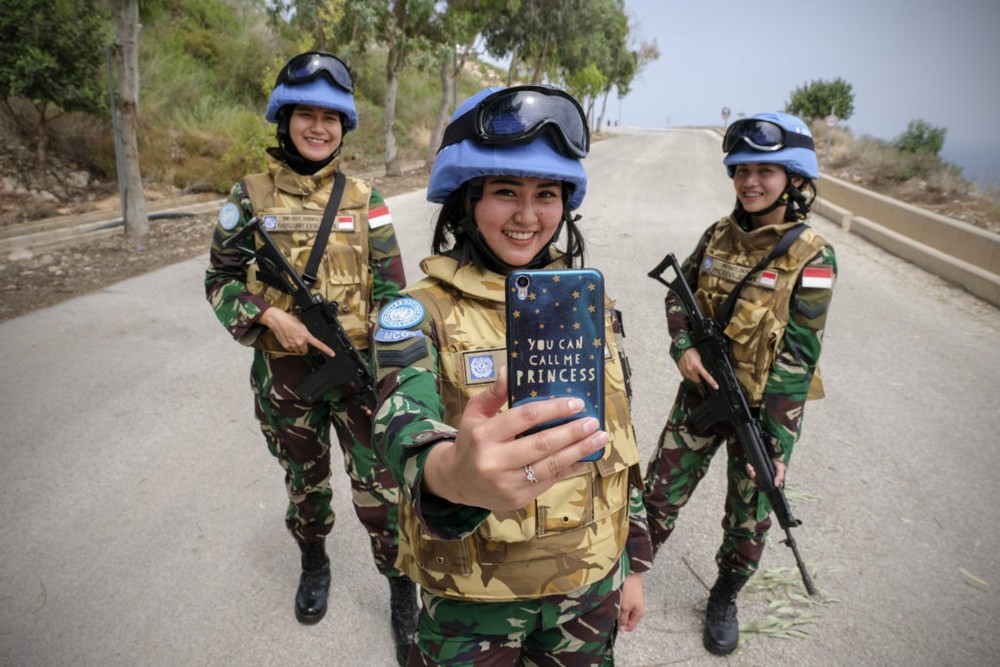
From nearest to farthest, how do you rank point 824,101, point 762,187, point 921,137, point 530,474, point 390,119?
point 530,474 → point 762,187 → point 390,119 → point 921,137 → point 824,101

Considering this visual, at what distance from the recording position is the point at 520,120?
124 cm

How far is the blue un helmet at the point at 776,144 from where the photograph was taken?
226 centimetres

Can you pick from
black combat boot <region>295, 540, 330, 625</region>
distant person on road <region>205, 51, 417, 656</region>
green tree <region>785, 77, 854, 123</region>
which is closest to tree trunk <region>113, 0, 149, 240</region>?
distant person on road <region>205, 51, 417, 656</region>

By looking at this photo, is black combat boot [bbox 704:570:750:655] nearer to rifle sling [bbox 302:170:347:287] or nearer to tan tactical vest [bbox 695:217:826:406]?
tan tactical vest [bbox 695:217:826:406]

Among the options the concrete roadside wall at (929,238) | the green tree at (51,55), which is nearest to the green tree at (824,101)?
the concrete roadside wall at (929,238)

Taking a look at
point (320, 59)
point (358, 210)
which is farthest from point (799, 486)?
point (320, 59)

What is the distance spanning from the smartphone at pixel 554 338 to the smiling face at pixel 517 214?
0.39 m

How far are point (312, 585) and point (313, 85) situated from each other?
6.77 feet

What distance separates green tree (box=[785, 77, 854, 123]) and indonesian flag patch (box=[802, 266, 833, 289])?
1270 inches

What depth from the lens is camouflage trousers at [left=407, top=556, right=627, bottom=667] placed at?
4.21 ft

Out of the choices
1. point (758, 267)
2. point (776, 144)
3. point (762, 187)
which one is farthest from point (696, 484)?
point (776, 144)

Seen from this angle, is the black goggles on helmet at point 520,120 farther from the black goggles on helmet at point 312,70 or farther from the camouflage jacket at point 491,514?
the black goggles on helmet at point 312,70

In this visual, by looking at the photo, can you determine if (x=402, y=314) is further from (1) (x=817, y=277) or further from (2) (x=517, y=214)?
(1) (x=817, y=277)

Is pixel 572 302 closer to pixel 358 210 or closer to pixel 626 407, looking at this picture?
pixel 626 407
